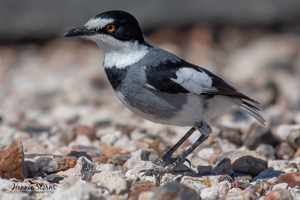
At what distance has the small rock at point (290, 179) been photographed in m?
5.14

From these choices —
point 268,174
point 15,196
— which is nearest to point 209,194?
point 268,174

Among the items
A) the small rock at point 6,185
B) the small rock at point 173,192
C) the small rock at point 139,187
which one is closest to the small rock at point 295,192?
the small rock at point 173,192

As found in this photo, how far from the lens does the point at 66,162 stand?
5578 mm

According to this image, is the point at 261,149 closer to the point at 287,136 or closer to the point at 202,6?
the point at 287,136

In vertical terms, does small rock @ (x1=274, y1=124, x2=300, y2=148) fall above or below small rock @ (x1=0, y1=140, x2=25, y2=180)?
above

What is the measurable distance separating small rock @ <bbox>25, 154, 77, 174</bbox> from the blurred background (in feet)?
14.7

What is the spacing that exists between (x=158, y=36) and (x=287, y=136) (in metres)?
6.42

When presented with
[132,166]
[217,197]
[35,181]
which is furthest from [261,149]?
[35,181]

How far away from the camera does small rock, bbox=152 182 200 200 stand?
4.28 meters

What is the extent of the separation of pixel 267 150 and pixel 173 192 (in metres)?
2.62

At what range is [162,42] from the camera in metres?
12.9

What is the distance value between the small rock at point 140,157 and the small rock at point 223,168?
1.95 ft

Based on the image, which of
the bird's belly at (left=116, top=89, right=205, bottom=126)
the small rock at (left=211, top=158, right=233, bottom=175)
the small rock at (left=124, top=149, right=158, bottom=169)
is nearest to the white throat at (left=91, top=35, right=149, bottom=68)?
the bird's belly at (left=116, top=89, right=205, bottom=126)

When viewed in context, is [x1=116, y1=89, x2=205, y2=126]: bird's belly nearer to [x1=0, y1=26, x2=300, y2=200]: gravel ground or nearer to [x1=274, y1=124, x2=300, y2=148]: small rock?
[x1=0, y1=26, x2=300, y2=200]: gravel ground
